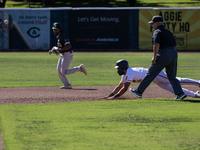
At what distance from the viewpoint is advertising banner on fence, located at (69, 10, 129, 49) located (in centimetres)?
2958

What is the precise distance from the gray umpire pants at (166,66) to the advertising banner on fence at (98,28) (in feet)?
68.2

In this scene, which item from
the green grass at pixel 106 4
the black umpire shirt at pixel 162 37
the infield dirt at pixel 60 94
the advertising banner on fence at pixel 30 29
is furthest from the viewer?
the green grass at pixel 106 4

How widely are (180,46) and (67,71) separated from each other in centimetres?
1924

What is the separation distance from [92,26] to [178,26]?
6423mm

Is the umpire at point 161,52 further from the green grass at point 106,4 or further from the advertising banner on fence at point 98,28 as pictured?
the green grass at point 106,4

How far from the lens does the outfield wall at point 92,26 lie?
29.6m

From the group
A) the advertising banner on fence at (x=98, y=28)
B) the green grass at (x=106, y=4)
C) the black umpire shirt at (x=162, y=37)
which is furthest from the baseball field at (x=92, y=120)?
the green grass at (x=106, y=4)

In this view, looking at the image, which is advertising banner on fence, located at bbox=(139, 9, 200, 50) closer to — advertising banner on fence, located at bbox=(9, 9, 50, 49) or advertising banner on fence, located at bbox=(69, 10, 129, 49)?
advertising banner on fence, located at bbox=(69, 10, 129, 49)

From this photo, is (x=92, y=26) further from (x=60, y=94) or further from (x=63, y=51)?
(x=60, y=94)

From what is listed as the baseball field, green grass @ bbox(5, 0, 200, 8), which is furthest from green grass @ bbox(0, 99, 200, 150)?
green grass @ bbox(5, 0, 200, 8)

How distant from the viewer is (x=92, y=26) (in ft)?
97.1

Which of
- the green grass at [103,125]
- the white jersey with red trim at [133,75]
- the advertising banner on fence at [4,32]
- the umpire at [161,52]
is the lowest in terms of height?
the advertising banner on fence at [4,32]

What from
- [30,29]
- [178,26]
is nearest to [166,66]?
[178,26]

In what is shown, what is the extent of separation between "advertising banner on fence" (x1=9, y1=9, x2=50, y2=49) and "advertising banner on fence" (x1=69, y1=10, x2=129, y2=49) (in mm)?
1922
